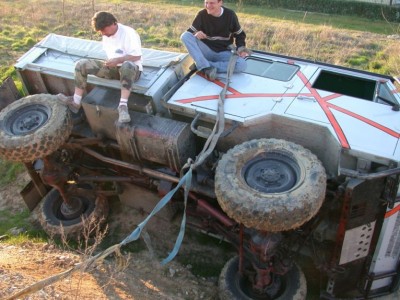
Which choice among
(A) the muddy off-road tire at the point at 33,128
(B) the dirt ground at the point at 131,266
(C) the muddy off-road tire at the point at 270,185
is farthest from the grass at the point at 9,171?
(C) the muddy off-road tire at the point at 270,185

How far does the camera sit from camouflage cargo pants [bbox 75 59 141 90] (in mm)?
5227

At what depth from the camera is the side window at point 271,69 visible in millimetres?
5551

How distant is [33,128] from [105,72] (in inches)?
44.1

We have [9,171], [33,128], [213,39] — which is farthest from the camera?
[9,171]

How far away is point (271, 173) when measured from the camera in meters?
4.21

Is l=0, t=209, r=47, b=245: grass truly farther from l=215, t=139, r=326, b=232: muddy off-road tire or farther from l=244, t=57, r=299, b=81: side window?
l=244, t=57, r=299, b=81: side window

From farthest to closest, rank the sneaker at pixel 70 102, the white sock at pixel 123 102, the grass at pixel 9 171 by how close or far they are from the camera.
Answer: the grass at pixel 9 171
the sneaker at pixel 70 102
the white sock at pixel 123 102

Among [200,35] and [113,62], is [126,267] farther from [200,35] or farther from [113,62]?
[200,35]

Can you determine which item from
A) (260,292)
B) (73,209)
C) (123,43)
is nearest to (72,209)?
(73,209)

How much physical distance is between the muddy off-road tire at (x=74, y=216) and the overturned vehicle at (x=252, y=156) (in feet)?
0.09

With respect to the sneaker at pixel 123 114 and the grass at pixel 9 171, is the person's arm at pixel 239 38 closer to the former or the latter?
the sneaker at pixel 123 114

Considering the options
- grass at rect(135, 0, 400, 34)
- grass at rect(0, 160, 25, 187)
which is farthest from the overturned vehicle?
grass at rect(135, 0, 400, 34)

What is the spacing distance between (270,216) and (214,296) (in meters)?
1.98

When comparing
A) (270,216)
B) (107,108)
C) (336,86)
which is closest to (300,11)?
(336,86)
